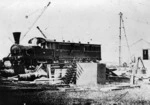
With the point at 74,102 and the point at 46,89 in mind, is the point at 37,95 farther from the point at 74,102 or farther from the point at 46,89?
the point at 74,102

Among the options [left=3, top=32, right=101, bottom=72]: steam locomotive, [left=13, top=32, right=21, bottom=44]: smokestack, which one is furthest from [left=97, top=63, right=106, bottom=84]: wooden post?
[left=13, top=32, right=21, bottom=44]: smokestack

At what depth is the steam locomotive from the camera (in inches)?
1153

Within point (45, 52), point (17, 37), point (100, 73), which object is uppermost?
point (17, 37)

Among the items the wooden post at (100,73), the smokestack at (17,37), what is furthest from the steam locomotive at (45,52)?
the wooden post at (100,73)

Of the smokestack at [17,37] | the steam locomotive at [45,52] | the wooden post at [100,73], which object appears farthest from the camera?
the smokestack at [17,37]

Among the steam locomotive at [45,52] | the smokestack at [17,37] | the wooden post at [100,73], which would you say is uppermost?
the smokestack at [17,37]

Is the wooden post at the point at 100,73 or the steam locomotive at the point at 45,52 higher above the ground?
the steam locomotive at the point at 45,52

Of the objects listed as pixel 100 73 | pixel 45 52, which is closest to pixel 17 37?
pixel 45 52

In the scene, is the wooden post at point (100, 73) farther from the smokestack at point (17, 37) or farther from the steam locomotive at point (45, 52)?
the smokestack at point (17, 37)

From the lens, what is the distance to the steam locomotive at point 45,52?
29.3 meters

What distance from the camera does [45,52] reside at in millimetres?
30672

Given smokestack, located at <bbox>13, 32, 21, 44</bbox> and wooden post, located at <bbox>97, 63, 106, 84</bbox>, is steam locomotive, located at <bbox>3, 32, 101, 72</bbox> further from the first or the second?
wooden post, located at <bbox>97, 63, 106, 84</bbox>

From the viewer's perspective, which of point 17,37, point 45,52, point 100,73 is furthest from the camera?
point 17,37

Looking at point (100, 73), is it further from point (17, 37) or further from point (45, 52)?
point (17, 37)
